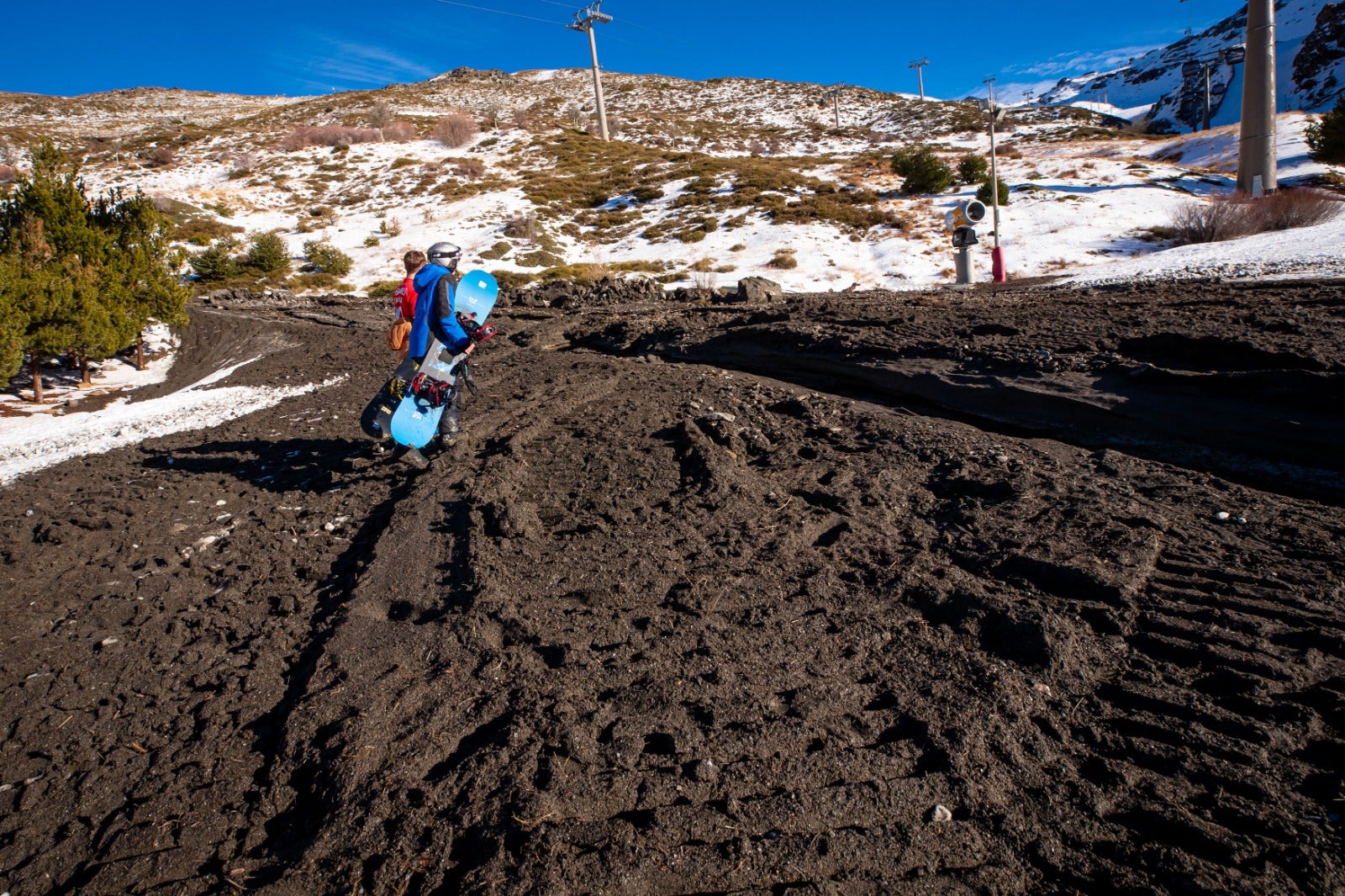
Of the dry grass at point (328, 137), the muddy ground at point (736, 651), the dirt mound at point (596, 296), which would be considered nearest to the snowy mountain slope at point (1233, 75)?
the dirt mound at point (596, 296)

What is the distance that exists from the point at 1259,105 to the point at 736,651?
3182 centimetres

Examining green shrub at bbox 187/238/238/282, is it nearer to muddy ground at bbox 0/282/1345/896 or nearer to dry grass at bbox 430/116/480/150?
muddy ground at bbox 0/282/1345/896

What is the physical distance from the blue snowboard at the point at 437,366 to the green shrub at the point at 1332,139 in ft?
112

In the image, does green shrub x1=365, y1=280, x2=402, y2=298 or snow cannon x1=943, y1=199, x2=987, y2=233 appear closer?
snow cannon x1=943, y1=199, x2=987, y2=233

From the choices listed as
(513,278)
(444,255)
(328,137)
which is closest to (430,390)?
(444,255)

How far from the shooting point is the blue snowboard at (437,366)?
554cm

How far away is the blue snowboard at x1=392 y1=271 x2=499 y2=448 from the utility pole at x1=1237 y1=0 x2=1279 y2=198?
92.3 ft

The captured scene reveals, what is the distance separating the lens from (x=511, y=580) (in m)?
3.85

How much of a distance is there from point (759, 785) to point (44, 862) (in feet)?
7.74

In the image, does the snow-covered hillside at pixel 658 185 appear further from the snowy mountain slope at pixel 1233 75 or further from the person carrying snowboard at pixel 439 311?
the snowy mountain slope at pixel 1233 75

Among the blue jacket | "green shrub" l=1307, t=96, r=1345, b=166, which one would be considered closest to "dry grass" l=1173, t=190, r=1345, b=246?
"green shrub" l=1307, t=96, r=1345, b=166

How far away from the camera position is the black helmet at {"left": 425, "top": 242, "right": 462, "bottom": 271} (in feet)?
17.9

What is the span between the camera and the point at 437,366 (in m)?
5.65

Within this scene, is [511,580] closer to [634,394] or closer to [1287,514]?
[634,394]
